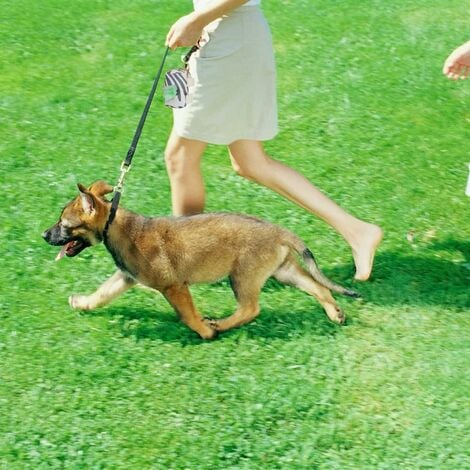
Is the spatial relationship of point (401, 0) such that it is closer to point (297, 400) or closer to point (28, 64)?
point (28, 64)

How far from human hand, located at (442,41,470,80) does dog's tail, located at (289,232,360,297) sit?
1257mm

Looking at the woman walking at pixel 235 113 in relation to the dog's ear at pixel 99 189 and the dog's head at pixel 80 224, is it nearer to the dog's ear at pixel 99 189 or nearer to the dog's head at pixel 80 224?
the dog's ear at pixel 99 189

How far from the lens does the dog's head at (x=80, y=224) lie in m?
5.31

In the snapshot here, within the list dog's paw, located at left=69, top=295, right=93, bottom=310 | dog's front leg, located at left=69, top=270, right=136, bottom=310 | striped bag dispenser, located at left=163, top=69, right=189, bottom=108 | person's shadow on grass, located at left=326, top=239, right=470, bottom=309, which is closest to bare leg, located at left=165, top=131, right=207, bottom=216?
striped bag dispenser, located at left=163, top=69, right=189, bottom=108

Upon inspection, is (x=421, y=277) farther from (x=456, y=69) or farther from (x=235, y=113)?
(x=235, y=113)

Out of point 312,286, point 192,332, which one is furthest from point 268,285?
point 192,332

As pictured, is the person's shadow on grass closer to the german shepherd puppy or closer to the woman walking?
the woman walking

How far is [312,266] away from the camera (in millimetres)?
Answer: 5500

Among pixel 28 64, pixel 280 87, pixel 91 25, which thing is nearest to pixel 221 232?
pixel 280 87

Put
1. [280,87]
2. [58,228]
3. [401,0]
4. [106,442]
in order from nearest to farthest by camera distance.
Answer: [106,442], [58,228], [280,87], [401,0]

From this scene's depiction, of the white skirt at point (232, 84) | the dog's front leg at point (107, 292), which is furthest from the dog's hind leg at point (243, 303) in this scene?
the white skirt at point (232, 84)

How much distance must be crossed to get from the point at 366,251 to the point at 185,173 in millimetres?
1127

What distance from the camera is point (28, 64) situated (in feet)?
28.4

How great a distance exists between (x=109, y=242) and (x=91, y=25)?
14.3 feet
